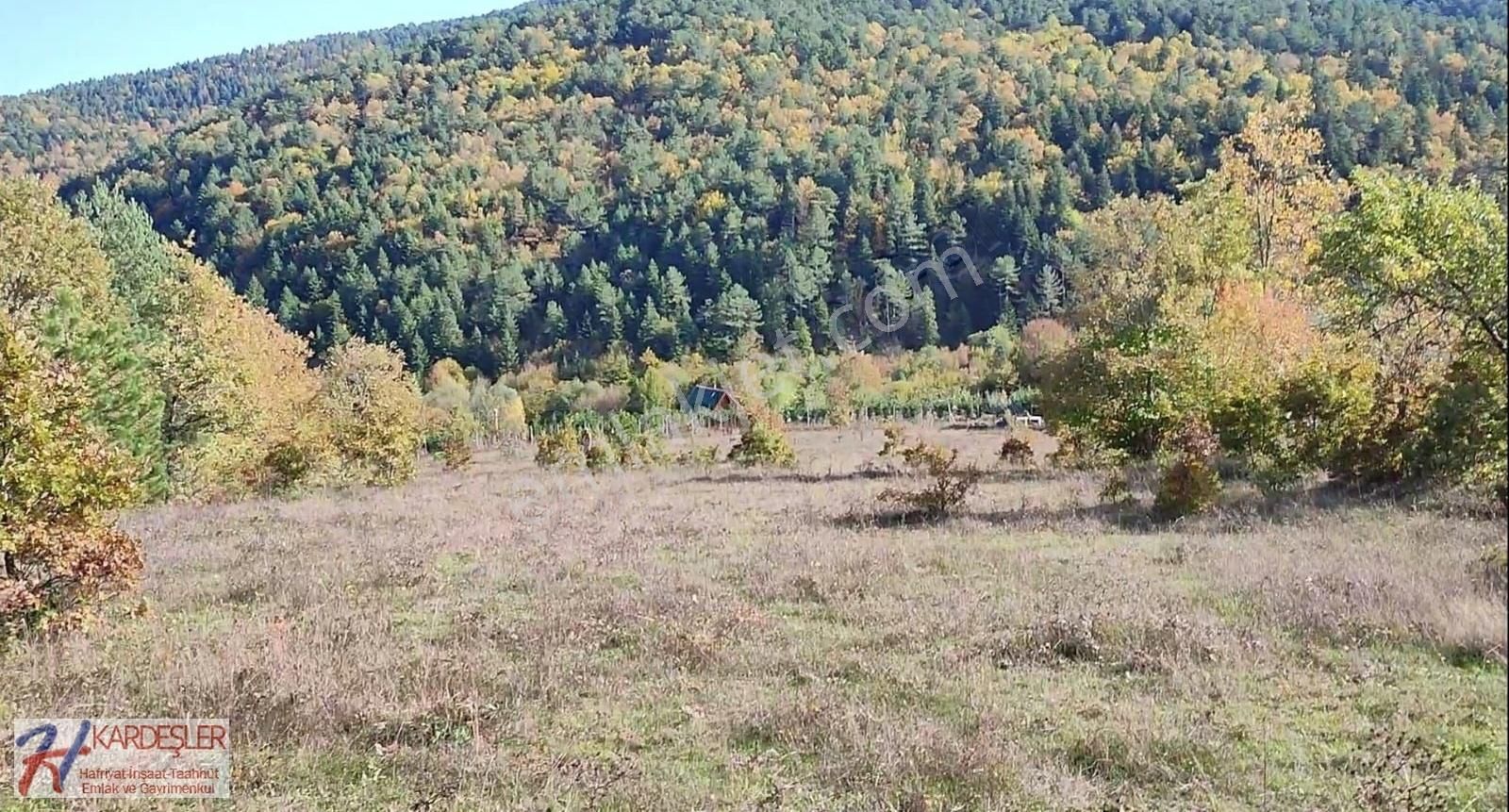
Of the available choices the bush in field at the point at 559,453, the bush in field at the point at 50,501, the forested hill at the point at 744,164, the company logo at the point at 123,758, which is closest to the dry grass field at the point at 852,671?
the company logo at the point at 123,758

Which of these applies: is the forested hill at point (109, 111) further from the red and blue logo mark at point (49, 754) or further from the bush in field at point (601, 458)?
the red and blue logo mark at point (49, 754)

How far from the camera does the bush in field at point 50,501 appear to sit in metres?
8.26

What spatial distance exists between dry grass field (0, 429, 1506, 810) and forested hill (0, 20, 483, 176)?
2836 centimetres

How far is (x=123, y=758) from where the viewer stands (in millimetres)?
5965

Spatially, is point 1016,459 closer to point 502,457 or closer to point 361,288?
point 502,457

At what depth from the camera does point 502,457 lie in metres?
55.5

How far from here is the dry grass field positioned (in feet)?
17.5

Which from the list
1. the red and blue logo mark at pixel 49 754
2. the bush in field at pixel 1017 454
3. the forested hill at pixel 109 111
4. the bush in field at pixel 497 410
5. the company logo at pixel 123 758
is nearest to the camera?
the company logo at pixel 123 758

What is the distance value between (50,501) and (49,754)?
3.57 meters

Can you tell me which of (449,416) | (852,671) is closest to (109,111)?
(449,416)

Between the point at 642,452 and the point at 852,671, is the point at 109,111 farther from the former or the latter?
the point at 852,671

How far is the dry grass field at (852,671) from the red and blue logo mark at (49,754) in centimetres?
29

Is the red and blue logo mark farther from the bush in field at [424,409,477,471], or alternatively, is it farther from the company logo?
the bush in field at [424,409,477,471]

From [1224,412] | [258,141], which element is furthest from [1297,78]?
[258,141]
